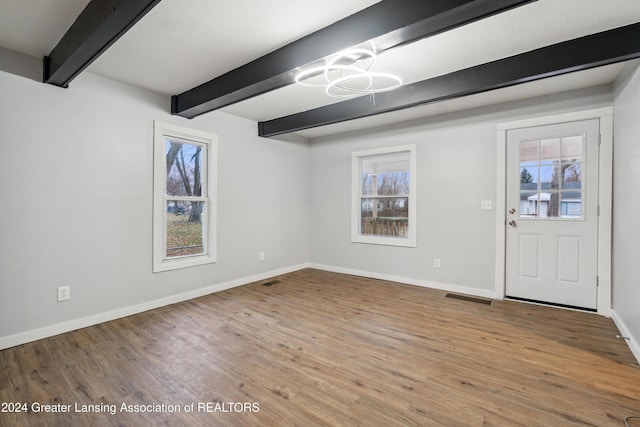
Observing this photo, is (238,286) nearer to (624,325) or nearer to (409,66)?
(409,66)

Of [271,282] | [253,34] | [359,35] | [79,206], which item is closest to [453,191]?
[359,35]

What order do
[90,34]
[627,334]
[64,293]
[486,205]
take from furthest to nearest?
1. [486,205]
2. [64,293]
3. [627,334]
4. [90,34]

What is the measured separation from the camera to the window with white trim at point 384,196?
4434 mm

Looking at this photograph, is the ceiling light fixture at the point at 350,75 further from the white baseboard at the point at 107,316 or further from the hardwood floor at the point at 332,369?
the white baseboard at the point at 107,316

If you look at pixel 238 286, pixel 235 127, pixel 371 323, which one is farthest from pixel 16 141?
pixel 371 323

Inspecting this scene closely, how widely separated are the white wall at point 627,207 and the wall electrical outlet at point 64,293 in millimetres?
4807

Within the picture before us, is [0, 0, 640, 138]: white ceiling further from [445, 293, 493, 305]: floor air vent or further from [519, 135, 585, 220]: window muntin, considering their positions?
[445, 293, 493, 305]: floor air vent

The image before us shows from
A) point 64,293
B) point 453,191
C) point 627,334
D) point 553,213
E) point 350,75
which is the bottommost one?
point 627,334

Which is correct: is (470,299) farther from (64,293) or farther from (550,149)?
(64,293)

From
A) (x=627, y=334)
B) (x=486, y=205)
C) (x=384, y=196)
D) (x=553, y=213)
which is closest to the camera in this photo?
(x=627, y=334)

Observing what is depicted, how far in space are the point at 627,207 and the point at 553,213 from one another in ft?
2.63

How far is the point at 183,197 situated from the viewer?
366 centimetres

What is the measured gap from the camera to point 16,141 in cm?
245

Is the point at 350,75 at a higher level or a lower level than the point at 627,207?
higher
